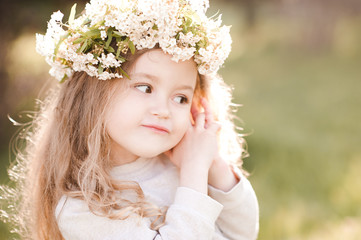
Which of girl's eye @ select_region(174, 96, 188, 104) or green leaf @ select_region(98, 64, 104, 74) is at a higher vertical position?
girl's eye @ select_region(174, 96, 188, 104)

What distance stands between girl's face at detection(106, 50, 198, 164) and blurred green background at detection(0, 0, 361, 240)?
172 centimetres

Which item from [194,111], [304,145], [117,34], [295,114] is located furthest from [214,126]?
[295,114]

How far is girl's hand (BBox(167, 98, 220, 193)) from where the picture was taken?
6.99 feet

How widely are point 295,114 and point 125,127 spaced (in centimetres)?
503

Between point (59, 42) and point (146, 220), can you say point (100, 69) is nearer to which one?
point (59, 42)

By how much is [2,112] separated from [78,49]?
3323 mm

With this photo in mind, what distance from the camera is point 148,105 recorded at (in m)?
2.03

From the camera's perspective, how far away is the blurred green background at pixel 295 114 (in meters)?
3.90

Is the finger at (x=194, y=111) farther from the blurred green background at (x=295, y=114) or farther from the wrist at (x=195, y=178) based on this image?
the blurred green background at (x=295, y=114)

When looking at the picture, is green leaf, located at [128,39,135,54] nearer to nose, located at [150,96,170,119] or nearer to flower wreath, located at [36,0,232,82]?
flower wreath, located at [36,0,232,82]

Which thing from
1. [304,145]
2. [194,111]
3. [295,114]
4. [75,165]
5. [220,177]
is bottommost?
[75,165]

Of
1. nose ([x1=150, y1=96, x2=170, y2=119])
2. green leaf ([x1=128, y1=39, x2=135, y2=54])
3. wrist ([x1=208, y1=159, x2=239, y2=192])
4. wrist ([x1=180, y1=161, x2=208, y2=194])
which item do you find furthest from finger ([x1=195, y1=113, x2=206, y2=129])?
green leaf ([x1=128, y1=39, x2=135, y2=54])

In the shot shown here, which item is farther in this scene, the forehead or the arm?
the arm

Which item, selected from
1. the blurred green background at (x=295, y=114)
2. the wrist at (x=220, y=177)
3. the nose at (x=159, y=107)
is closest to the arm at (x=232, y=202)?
the wrist at (x=220, y=177)
